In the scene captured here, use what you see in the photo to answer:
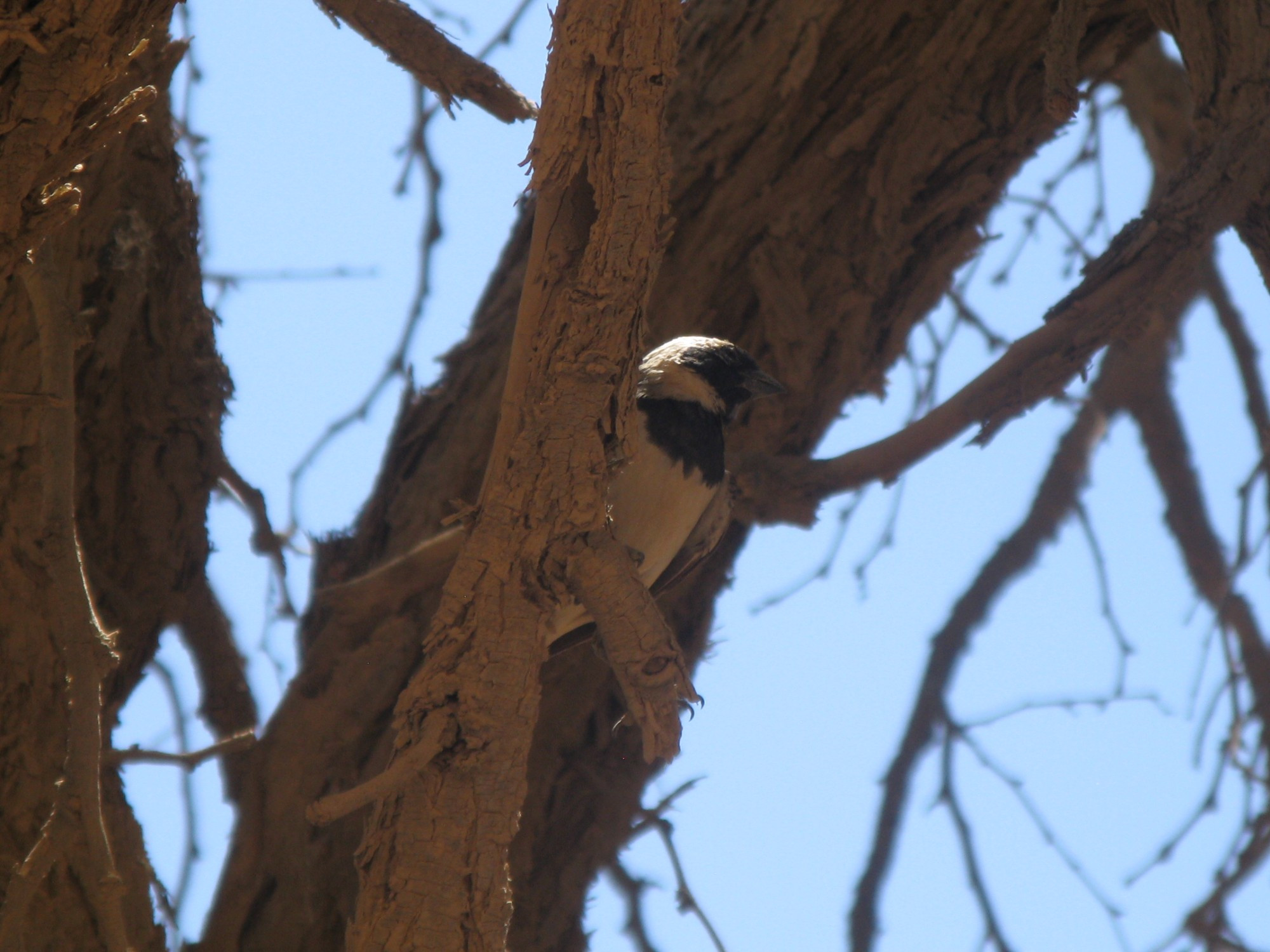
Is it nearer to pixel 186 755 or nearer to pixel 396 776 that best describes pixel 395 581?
pixel 186 755

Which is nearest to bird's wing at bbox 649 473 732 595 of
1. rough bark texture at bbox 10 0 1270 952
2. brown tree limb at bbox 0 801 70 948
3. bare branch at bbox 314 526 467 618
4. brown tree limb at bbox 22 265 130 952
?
rough bark texture at bbox 10 0 1270 952

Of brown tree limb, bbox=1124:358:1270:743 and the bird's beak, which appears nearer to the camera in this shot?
the bird's beak

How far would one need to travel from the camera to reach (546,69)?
1.73 metres

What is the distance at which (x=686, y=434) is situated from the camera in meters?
3.07

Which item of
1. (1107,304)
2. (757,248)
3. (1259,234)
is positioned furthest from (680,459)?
(1259,234)

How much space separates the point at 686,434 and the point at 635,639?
51.2 inches

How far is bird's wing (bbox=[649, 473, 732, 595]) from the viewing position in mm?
3094

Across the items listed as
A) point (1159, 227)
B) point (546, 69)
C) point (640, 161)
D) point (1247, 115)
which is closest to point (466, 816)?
point (640, 161)

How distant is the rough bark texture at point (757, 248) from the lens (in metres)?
2.98

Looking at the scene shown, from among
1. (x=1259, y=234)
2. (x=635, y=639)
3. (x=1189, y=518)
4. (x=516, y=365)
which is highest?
(x=1189, y=518)

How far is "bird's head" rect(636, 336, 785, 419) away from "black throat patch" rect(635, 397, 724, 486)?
22mm

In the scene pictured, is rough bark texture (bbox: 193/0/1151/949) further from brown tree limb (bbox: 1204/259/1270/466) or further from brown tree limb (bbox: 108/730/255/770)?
brown tree limb (bbox: 1204/259/1270/466)

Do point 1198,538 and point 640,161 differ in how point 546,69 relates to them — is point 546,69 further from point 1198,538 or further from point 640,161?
point 1198,538

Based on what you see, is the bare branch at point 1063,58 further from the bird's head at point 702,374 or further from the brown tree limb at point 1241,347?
the brown tree limb at point 1241,347
